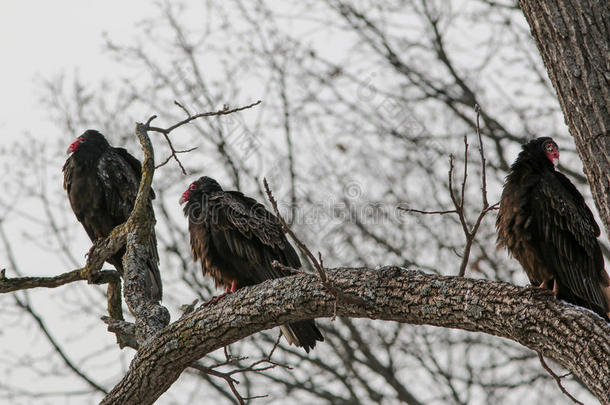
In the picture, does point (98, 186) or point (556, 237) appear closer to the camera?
point (556, 237)

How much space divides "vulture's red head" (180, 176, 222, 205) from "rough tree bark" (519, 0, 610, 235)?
8.14 ft

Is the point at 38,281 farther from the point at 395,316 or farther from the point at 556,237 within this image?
the point at 556,237

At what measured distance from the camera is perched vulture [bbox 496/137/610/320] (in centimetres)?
311

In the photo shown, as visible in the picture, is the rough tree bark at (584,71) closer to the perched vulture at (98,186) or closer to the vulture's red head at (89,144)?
the perched vulture at (98,186)

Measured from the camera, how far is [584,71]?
267 cm

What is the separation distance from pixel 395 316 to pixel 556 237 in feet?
3.20

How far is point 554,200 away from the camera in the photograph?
10.4 ft

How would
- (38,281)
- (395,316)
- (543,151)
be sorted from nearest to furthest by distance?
(395,316)
(543,151)
(38,281)

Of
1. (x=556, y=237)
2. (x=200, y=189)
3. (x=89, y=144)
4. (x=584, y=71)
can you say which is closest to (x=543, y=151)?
(x=556, y=237)


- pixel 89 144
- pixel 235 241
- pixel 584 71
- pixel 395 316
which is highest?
pixel 89 144

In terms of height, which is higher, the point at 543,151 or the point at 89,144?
the point at 89,144

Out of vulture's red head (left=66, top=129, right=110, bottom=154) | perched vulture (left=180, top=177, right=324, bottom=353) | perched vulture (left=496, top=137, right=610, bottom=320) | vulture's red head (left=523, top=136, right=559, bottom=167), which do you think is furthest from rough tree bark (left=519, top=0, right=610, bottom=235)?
vulture's red head (left=66, top=129, right=110, bottom=154)

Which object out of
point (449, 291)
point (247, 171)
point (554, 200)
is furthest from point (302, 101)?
point (449, 291)

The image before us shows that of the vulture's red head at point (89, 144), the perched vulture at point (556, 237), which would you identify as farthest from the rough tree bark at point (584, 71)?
the vulture's red head at point (89, 144)
